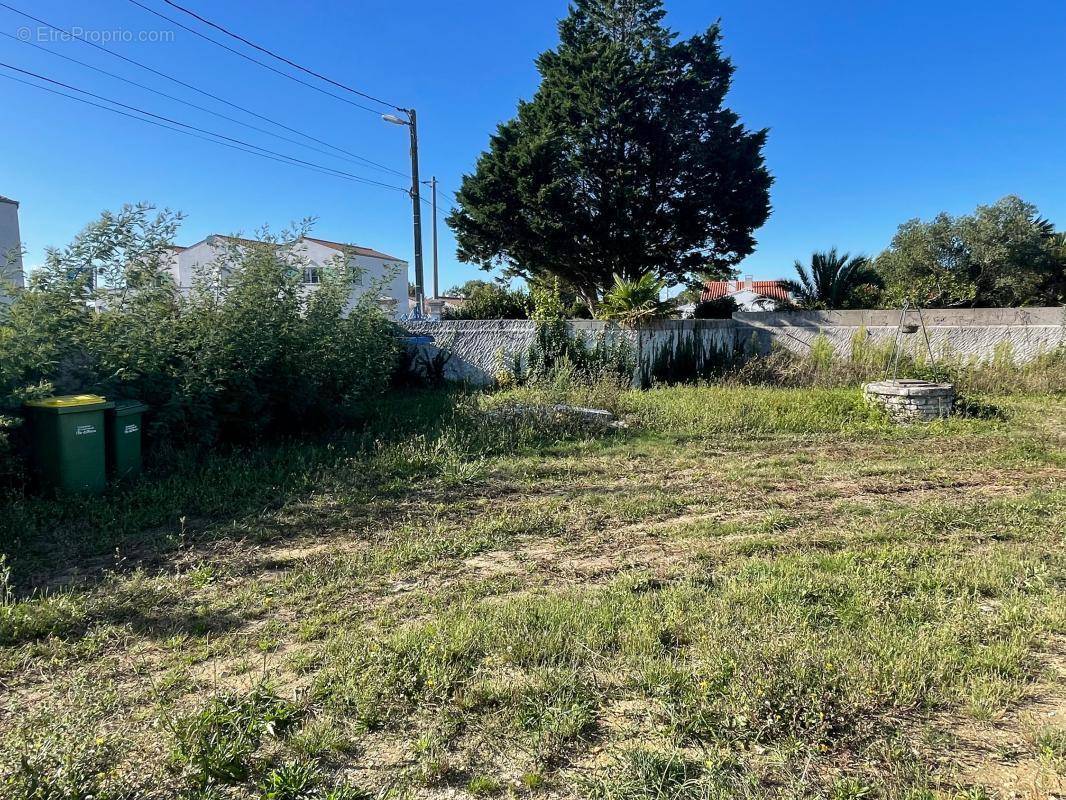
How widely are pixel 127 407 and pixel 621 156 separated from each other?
18.0 metres

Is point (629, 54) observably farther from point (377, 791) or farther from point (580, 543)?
point (377, 791)

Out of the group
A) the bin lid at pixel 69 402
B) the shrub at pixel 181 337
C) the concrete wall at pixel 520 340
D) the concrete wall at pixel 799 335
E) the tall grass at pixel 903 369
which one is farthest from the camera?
the concrete wall at pixel 799 335

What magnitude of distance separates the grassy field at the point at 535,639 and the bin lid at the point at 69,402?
0.82m

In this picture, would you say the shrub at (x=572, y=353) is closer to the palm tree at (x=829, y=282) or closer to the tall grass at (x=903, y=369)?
the tall grass at (x=903, y=369)

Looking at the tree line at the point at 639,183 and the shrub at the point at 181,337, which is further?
the tree line at the point at 639,183

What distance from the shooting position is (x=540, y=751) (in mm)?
2119

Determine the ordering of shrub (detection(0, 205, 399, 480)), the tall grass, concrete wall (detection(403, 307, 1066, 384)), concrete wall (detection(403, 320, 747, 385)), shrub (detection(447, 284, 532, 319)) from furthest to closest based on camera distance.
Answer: shrub (detection(447, 284, 532, 319)) → concrete wall (detection(403, 307, 1066, 384)) → concrete wall (detection(403, 320, 747, 385)) → the tall grass → shrub (detection(0, 205, 399, 480))

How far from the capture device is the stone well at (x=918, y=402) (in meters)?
8.65

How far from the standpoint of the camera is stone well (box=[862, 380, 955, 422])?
865 cm

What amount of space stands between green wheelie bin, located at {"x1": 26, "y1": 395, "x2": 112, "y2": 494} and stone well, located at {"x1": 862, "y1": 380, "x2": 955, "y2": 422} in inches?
390

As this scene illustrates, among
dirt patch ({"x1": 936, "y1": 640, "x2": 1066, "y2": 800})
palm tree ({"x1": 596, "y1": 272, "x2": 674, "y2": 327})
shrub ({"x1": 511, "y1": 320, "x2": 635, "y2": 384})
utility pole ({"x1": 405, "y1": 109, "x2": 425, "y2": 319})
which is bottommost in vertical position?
dirt patch ({"x1": 936, "y1": 640, "x2": 1066, "y2": 800})

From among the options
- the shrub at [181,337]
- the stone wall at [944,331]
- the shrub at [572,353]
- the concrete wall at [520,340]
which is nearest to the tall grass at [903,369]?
the stone wall at [944,331]

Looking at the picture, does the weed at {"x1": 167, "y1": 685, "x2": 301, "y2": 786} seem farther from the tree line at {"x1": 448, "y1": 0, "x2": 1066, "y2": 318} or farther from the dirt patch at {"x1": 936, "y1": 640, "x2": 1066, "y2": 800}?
the tree line at {"x1": 448, "y1": 0, "x2": 1066, "y2": 318}

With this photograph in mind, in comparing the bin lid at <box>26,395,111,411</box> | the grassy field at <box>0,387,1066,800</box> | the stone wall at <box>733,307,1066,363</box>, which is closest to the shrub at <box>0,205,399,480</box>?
the bin lid at <box>26,395,111,411</box>
